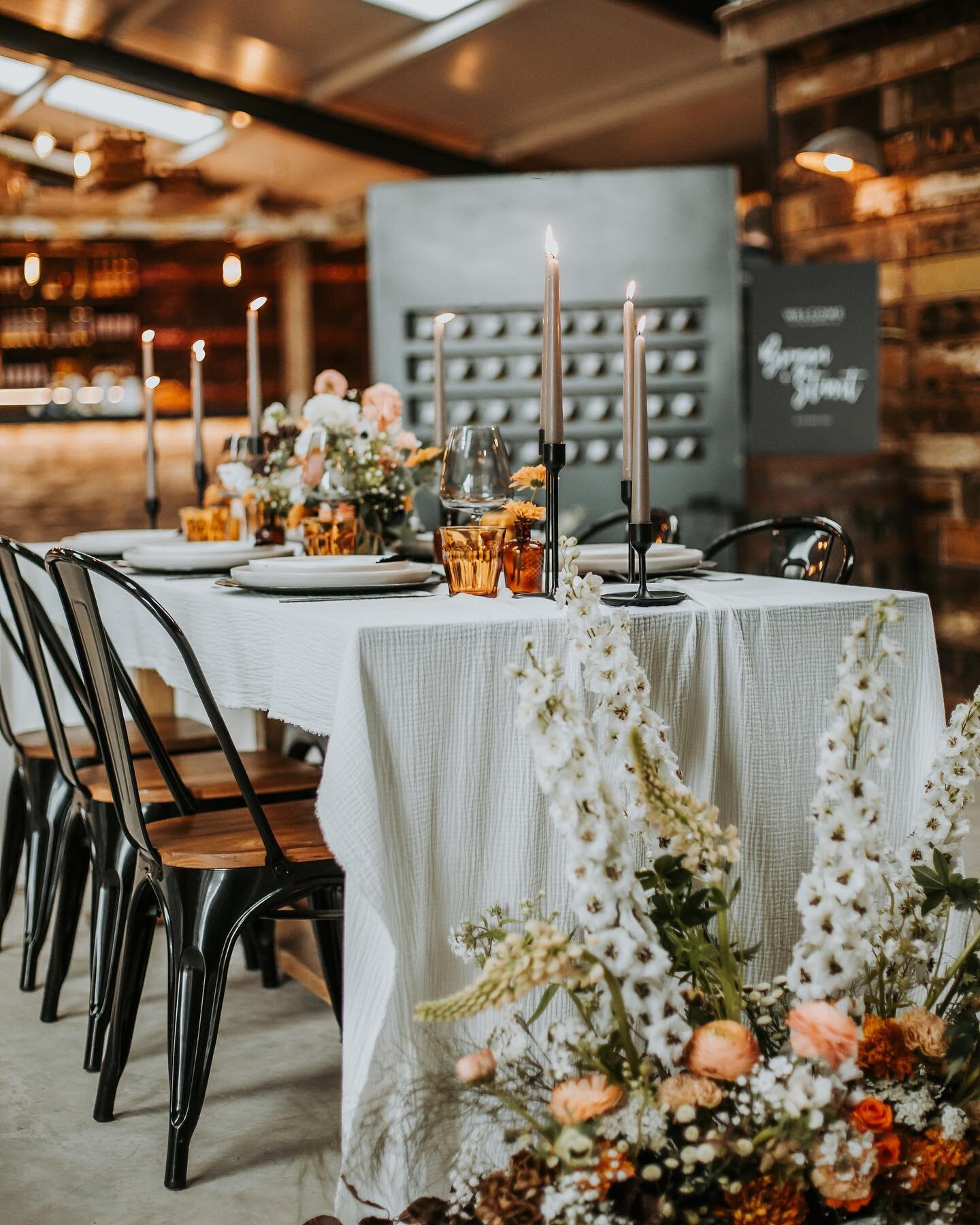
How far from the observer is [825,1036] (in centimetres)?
125

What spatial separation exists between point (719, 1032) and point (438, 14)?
6355 mm

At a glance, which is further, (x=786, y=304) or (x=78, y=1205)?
(x=786, y=304)

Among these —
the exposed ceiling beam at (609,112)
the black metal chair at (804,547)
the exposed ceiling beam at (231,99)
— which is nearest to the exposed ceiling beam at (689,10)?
the exposed ceiling beam at (609,112)

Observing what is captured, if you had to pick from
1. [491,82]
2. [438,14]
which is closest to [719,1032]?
[438,14]

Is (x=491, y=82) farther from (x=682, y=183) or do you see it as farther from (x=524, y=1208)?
(x=524, y=1208)

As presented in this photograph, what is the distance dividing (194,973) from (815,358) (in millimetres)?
3541

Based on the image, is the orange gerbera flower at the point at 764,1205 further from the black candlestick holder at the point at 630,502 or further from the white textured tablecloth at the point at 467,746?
the black candlestick holder at the point at 630,502

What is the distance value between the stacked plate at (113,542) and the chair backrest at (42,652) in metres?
0.42

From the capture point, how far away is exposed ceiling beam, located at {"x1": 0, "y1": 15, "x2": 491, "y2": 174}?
8.03m

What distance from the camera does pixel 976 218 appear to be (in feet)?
15.0

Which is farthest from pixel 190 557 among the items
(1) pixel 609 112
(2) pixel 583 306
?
(1) pixel 609 112

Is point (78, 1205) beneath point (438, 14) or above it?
beneath

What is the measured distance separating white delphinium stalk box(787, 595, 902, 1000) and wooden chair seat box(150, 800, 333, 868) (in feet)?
2.04

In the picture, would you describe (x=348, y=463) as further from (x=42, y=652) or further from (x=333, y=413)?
(x=42, y=652)
